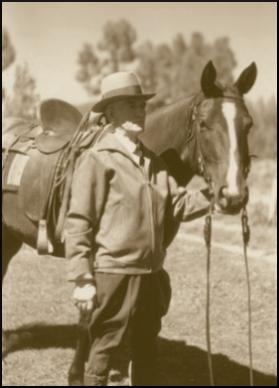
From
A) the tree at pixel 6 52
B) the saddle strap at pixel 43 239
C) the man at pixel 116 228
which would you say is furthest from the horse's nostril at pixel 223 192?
the tree at pixel 6 52

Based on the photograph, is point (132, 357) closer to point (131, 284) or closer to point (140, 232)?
point (131, 284)

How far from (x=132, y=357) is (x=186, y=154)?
126 centimetres

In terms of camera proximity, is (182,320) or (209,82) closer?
(209,82)

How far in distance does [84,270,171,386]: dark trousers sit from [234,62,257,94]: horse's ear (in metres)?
1.19

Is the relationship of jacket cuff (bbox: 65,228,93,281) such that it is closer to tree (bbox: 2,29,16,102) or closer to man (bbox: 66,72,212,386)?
man (bbox: 66,72,212,386)

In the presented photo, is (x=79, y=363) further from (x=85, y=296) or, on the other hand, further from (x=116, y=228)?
(x=116, y=228)

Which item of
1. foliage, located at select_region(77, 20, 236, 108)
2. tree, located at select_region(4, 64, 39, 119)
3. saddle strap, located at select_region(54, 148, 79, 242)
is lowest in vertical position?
saddle strap, located at select_region(54, 148, 79, 242)

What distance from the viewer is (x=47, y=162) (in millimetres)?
4617

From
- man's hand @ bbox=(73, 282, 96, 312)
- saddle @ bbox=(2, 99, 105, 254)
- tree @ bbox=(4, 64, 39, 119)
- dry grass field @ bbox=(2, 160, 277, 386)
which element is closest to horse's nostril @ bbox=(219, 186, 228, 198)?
man's hand @ bbox=(73, 282, 96, 312)

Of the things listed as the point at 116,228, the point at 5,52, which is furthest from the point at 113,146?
the point at 5,52

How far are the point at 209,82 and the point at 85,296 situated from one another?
4.72ft

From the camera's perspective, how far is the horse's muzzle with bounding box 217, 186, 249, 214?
337 cm

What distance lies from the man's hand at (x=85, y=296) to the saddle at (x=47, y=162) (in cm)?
94

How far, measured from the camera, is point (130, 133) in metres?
3.34
